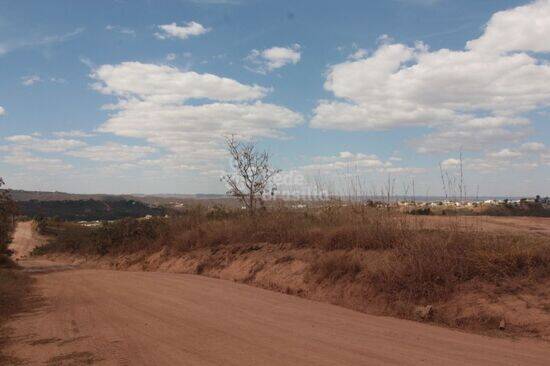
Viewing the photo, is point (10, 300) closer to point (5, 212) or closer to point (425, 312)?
point (425, 312)

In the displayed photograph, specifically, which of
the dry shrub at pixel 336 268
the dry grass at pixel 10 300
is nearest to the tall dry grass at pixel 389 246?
the dry shrub at pixel 336 268

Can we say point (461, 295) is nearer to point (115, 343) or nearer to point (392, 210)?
point (392, 210)

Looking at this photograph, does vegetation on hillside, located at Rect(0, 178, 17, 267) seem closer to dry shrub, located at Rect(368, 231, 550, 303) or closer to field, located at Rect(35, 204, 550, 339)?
field, located at Rect(35, 204, 550, 339)

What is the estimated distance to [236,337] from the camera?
8.37m

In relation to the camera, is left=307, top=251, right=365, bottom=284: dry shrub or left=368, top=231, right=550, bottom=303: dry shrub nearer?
left=368, top=231, right=550, bottom=303: dry shrub

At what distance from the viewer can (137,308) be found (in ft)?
37.0

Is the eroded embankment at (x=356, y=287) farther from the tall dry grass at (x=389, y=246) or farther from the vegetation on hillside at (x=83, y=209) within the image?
the vegetation on hillside at (x=83, y=209)

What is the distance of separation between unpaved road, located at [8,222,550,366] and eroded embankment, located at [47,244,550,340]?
49 centimetres

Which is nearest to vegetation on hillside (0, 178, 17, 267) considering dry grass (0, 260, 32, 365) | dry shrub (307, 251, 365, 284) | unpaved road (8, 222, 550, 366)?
dry grass (0, 260, 32, 365)

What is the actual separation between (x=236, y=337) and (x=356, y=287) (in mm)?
4159

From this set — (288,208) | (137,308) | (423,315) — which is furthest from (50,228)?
(423,315)

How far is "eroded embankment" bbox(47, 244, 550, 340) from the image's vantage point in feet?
29.2

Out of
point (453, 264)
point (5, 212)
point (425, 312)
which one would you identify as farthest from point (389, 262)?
point (5, 212)

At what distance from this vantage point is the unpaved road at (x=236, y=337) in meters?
7.15
